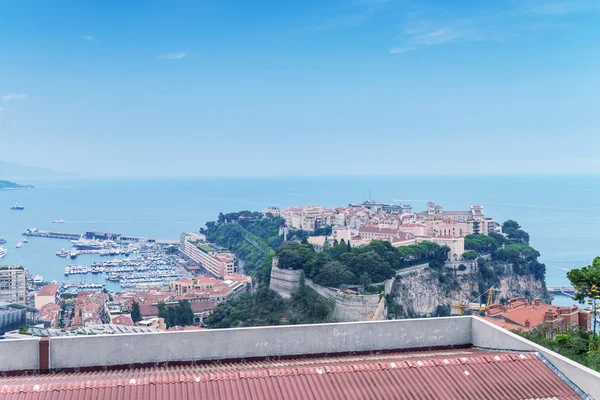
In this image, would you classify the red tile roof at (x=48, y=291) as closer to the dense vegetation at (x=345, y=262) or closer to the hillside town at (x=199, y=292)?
the hillside town at (x=199, y=292)

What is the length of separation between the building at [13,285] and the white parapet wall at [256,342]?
2966 cm

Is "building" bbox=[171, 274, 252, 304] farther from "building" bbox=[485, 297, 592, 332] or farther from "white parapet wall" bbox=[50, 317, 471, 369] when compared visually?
"white parapet wall" bbox=[50, 317, 471, 369]

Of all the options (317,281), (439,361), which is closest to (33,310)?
(317,281)

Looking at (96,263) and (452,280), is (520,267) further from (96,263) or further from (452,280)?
(96,263)

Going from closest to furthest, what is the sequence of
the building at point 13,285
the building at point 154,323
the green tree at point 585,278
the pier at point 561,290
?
the green tree at point 585,278, the building at point 154,323, the building at point 13,285, the pier at point 561,290

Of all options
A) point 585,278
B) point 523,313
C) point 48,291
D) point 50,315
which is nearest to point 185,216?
point 48,291

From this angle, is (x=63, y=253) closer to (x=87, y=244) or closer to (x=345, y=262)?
(x=87, y=244)

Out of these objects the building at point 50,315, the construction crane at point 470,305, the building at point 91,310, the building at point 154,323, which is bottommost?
the building at point 50,315

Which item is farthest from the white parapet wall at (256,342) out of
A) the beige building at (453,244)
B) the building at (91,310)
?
the beige building at (453,244)

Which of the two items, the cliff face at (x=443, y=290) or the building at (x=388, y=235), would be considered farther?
the building at (x=388, y=235)

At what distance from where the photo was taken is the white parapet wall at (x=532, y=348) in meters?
3.38

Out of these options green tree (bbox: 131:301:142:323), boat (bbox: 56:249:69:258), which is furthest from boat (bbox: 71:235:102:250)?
green tree (bbox: 131:301:142:323)

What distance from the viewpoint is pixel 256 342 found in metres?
4.09

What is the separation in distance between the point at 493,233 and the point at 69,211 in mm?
69449
